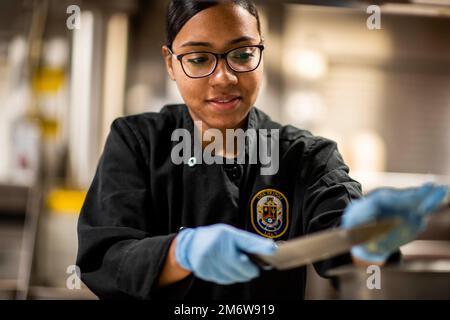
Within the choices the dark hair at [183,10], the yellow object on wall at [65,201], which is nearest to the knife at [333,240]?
the dark hair at [183,10]

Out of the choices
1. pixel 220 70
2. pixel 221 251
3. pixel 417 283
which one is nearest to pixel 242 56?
pixel 220 70

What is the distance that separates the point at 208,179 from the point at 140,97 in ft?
4.32

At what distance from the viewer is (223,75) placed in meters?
0.98

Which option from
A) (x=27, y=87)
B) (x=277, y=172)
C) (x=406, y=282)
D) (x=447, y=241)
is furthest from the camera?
(x=447, y=241)

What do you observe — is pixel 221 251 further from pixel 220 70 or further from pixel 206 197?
pixel 220 70

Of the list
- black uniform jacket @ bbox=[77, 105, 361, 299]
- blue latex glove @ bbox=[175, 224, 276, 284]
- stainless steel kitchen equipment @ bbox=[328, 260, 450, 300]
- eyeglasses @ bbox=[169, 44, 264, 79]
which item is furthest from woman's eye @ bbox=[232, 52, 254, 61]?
stainless steel kitchen equipment @ bbox=[328, 260, 450, 300]

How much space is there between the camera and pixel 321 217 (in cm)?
99

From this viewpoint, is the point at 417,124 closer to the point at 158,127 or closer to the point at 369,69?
the point at 369,69

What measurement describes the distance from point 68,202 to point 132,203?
1.08m

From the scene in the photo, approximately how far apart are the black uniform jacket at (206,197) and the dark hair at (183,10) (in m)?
0.16

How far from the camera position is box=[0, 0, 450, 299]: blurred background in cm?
204

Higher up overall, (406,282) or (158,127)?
(158,127)

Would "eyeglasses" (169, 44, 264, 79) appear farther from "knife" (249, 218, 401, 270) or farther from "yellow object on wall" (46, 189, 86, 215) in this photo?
"yellow object on wall" (46, 189, 86, 215)

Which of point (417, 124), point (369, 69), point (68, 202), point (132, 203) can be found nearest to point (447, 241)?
point (417, 124)
